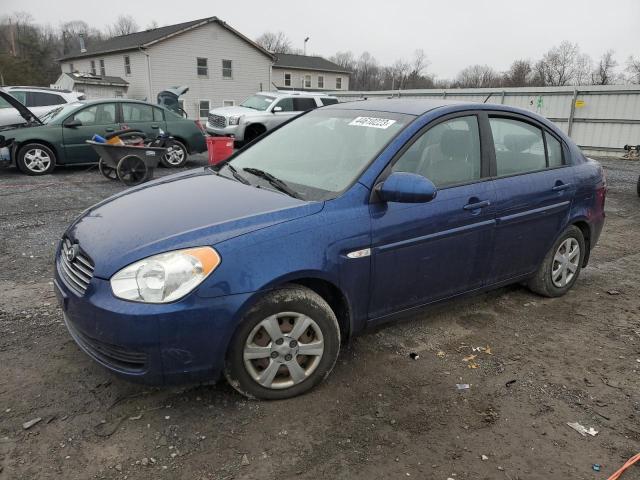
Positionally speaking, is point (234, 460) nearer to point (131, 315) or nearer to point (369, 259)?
point (131, 315)

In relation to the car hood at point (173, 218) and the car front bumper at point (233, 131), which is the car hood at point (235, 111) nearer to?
the car front bumper at point (233, 131)

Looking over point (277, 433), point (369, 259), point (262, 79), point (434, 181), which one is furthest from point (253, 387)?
point (262, 79)

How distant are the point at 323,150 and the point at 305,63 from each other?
2053 inches

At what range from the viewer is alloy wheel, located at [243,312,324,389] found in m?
2.71

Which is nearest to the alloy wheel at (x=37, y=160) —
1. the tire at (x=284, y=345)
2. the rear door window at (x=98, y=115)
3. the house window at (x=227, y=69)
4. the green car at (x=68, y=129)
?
the green car at (x=68, y=129)

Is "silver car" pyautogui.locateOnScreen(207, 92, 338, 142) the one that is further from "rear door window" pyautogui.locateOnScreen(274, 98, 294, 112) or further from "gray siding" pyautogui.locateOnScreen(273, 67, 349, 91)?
"gray siding" pyautogui.locateOnScreen(273, 67, 349, 91)

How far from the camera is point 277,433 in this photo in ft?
8.55

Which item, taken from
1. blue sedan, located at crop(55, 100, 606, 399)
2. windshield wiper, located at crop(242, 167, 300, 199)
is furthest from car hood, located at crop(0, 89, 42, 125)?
windshield wiper, located at crop(242, 167, 300, 199)

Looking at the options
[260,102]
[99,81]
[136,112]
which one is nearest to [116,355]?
[136,112]

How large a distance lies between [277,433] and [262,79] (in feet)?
123

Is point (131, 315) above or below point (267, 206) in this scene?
below

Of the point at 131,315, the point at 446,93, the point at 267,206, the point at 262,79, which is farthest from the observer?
the point at 262,79

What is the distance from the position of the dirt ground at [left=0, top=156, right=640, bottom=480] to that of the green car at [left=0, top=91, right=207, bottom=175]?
7088 millimetres

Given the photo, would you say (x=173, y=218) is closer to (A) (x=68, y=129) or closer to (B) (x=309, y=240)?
(B) (x=309, y=240)
